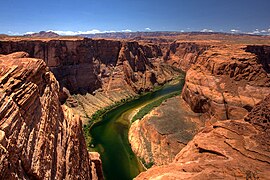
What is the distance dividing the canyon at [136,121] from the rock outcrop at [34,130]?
78 millimetres

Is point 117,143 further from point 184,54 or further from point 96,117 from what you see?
point 184,54

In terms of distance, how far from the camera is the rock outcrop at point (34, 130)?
55.6ft

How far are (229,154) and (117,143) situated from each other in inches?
1624

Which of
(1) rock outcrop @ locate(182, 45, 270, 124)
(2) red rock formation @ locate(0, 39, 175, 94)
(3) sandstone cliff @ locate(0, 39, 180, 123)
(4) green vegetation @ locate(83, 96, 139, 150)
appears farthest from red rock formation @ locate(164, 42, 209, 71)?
(1) rock outcrop @ locate(182, 45, 270, 124)

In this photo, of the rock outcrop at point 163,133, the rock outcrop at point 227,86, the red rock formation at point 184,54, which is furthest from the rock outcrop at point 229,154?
the red rock formation at point 184,54

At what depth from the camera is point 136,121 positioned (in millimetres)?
74312

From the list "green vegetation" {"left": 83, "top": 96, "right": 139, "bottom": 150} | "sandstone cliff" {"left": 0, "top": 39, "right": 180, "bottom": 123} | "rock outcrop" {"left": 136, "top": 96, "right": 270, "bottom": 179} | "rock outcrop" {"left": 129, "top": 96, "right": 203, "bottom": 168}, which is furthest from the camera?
"sandstone cliff" {"left": 0, "top": 39, "right": 180, "bottom": 123}

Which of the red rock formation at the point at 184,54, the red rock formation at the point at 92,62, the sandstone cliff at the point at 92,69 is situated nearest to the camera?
the red rock formation at the point at 92,62

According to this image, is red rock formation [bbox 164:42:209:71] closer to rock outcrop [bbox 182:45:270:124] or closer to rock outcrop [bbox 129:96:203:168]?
rock outcrop [bbox 182:45:270:124]

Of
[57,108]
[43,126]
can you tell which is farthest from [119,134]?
[43,126]

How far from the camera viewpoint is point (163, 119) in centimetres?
6619

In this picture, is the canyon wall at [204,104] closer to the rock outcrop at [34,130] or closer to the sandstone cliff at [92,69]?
the sandstone cliff at [92,69]

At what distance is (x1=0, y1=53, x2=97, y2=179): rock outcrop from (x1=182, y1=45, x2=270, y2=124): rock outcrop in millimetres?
41614

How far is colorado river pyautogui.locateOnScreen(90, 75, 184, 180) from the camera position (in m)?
52.5
